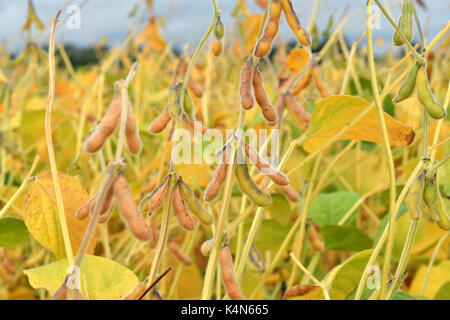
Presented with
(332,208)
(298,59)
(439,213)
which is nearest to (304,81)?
(298,59)

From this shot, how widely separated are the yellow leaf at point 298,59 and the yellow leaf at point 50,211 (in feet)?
0.97

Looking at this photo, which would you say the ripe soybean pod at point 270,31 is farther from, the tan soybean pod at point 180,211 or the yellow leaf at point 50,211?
the yellow leaf at point 50,211

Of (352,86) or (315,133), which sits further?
(352,86)

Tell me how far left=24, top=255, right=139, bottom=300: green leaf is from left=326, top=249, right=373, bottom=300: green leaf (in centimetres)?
16

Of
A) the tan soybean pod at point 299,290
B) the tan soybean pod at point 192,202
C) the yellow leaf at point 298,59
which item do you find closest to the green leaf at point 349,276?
the tan soybean pod at point 299,290

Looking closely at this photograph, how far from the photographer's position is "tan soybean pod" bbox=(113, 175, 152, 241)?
0.76ft

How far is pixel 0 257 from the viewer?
2.43 feet

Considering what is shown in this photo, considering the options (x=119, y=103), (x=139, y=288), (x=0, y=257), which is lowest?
(x=0, y=257)

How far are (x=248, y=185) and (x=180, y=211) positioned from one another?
45 mm

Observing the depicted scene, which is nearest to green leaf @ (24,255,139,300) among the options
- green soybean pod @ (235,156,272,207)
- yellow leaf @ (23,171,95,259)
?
yellow leaf @ (23,171,95,259)

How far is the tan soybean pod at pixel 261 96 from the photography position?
319 mm
